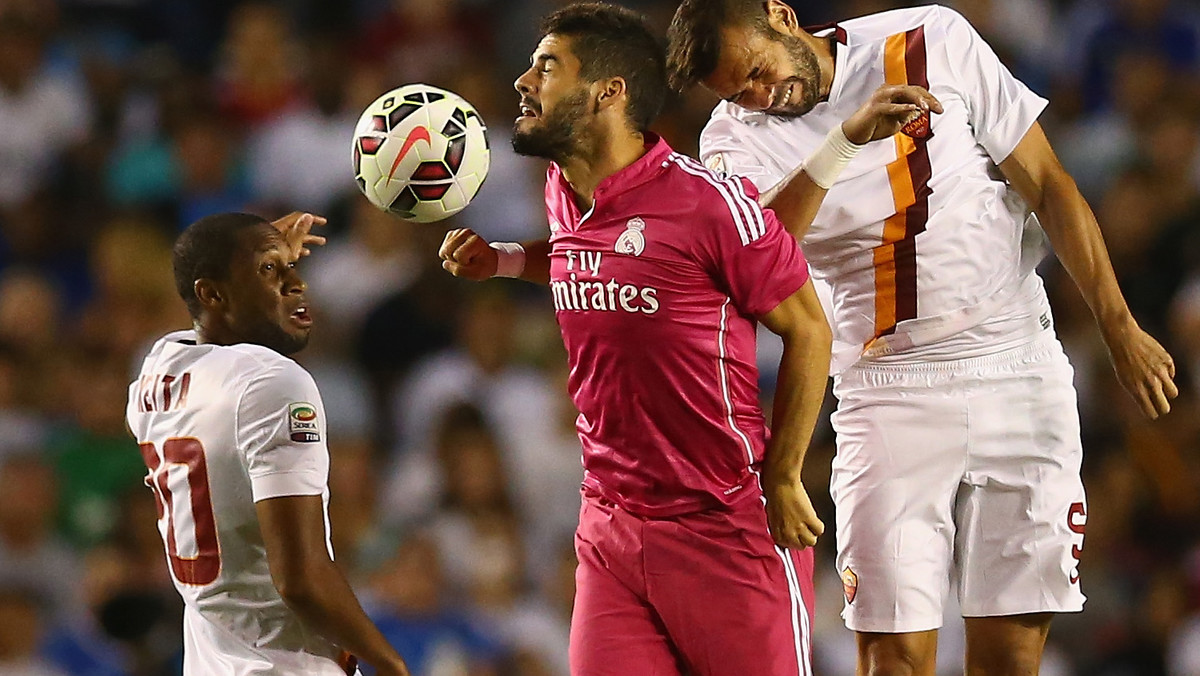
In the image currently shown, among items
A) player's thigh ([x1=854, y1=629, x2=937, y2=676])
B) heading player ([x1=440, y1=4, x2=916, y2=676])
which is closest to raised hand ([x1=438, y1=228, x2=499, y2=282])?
heading player ([x1=440, y1=4, x2=916, y2=676])

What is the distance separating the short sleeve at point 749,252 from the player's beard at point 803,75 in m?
0.63

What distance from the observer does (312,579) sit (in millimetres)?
3906

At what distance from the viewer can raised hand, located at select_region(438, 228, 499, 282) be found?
469cm

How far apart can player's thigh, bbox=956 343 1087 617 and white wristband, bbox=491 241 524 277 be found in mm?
1389

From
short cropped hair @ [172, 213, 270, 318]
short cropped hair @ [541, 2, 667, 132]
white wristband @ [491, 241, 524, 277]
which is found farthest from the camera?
white wristband @ [491, 241, 524, 277]

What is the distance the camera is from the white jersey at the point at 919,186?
15.5ft

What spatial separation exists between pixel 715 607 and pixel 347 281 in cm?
512

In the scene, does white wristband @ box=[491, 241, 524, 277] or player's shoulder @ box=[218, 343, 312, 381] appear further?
white wristband @ box=[491, 241, 524, 277]

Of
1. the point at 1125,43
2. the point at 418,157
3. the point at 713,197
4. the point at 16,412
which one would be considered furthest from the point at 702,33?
the point at 1125,43

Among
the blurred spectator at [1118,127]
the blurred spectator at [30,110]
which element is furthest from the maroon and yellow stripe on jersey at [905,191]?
the blurred spectator at [30,110]

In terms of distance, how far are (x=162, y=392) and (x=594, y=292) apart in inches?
44.0

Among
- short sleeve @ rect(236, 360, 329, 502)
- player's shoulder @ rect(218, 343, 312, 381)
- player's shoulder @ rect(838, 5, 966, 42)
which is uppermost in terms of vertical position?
player's shoulder @ rect(838, 5, 966, 42)

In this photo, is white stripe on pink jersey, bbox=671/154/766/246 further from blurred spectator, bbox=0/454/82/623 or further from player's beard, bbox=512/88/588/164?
blurred spectator, bbox=0/454/82/623

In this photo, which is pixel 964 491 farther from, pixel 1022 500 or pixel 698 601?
pixel 698 601
